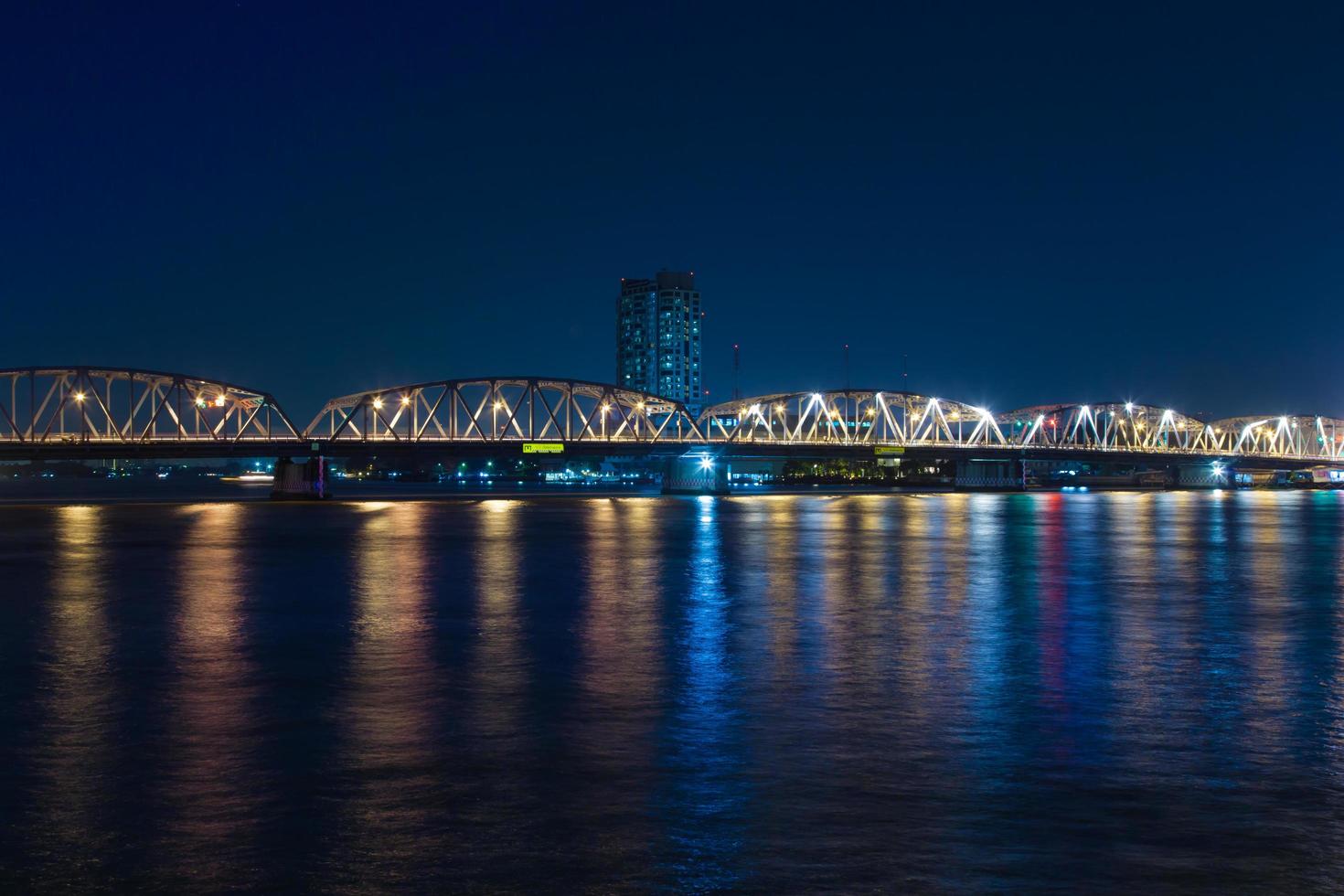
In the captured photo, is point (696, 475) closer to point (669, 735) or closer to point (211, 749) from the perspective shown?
point (669, 735)

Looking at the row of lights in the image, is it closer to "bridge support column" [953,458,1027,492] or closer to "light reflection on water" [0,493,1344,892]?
"bridge support column" [953,458,1027,492]

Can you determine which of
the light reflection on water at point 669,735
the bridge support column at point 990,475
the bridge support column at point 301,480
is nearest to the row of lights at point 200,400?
the bridge support column at point 301,480

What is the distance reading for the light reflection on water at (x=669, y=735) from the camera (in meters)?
9.05

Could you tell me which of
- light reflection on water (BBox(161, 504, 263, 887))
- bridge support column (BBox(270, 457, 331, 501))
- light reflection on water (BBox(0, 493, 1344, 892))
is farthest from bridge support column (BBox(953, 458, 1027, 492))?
light reflection on water (BBox(161, 504, 263, 887))

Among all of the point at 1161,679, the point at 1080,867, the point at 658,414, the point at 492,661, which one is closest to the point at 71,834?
the point at 1080,867

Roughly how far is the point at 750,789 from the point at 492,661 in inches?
336

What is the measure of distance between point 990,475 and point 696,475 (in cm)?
5680

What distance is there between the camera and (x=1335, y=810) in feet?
33.8

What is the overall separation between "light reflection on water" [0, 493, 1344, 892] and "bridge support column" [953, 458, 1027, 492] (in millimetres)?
154071

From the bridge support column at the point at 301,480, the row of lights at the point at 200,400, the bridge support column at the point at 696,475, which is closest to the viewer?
the bridge support column at the point at 301,480

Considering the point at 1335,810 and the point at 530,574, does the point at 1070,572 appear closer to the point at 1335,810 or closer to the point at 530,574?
the point at 530,574

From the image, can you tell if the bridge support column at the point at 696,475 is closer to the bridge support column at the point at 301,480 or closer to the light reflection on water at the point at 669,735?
the bridge support column at the point at 301,480

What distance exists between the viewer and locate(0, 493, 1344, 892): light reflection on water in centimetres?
905

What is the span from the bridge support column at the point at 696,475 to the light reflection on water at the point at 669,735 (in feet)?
388
